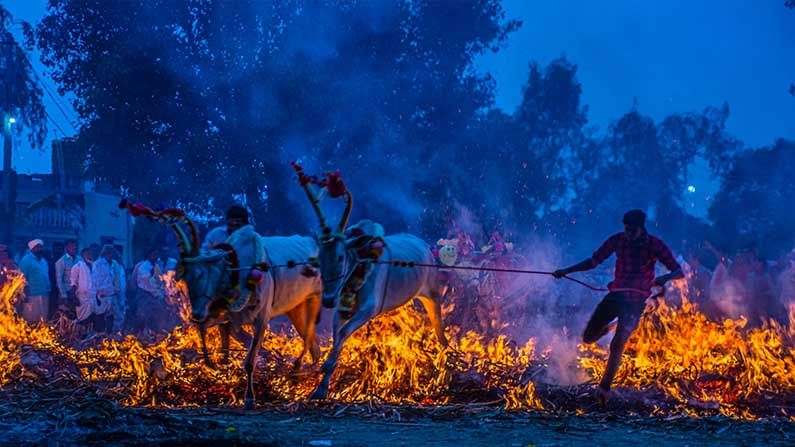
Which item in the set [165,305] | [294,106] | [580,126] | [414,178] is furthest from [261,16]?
[580,126]

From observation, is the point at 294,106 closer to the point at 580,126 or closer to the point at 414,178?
the point at 414,178

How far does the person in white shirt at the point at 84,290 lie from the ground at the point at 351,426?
24.1ft

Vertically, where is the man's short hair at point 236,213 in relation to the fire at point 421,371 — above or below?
above

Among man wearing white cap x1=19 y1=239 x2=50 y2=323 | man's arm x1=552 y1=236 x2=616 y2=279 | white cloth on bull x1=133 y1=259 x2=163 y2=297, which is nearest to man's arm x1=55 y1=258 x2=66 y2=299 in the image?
man wearing white cap x1=19 y1=239 x2=50 y2=323

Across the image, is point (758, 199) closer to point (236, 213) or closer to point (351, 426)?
point (236, 213)

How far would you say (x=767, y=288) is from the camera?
1501 cm

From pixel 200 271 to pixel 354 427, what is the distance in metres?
2.19

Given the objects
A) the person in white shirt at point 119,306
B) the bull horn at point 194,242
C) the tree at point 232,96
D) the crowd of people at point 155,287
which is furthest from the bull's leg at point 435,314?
the tree at point 232,96

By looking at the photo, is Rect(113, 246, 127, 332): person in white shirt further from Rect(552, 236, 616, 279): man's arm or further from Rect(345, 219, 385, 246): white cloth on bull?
Rect(552, 236, 616, 279): man's arm

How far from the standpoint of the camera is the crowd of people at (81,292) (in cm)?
1585

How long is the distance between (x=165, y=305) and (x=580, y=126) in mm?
36464

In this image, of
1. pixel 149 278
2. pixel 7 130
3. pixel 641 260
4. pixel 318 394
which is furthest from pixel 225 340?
pixel 7 130

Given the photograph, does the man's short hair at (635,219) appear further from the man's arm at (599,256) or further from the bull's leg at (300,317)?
the bull's leg at (300,317)

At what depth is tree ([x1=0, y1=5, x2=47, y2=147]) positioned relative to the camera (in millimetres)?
25281
